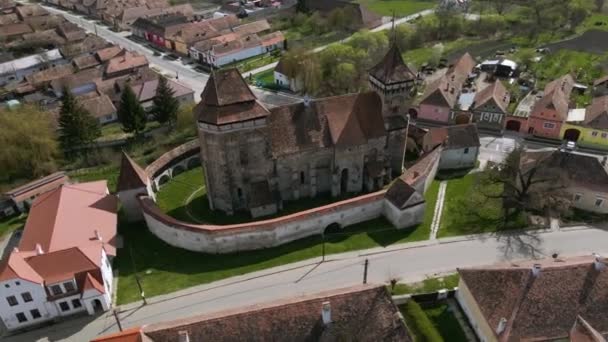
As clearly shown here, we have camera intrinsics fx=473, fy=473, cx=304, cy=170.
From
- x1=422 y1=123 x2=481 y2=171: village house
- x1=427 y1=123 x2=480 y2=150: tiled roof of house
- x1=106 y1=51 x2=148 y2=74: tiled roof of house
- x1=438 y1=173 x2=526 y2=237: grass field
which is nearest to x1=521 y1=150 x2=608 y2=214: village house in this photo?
x1=438 y1=173 x2=526 y2=237: grass field

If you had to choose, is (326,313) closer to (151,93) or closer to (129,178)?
(129,178)

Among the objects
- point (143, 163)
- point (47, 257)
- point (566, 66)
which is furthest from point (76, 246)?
point (566, 66)

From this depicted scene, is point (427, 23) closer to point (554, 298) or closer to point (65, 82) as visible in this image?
point (65, 82)

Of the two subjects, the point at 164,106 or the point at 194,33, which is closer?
the point at 164,106

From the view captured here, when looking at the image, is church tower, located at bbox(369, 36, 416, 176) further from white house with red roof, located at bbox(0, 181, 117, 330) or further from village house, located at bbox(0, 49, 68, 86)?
village house, located at bbox(0, 49, 68, 86)

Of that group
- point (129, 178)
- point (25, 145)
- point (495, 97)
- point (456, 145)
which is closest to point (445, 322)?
point (456, 145)
